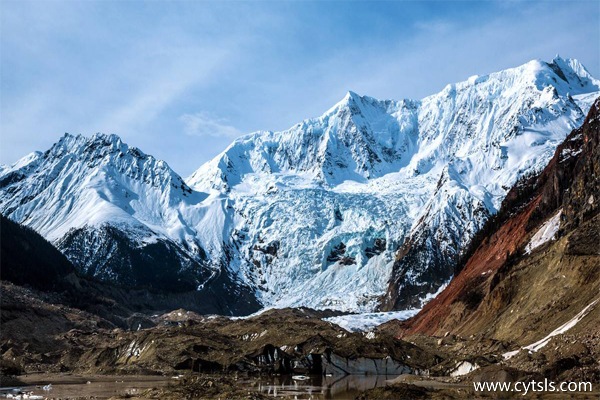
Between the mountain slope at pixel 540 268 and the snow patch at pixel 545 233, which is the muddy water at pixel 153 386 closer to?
the mountain slope at pixel 540 268

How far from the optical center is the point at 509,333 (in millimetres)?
86812

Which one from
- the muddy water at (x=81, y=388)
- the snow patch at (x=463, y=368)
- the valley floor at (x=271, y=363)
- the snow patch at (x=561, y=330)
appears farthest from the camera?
the snow patch at (x=463, y=368)

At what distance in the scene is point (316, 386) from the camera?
2749 inches

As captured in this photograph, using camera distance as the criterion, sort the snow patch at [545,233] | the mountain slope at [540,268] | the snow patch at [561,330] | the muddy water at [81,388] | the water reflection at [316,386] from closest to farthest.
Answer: the muddy water at [81,388]
the water reflection at [316,386]
the snow patch at [561,330]
the mountain slope at [540,268]
the snow patch at [545,233]

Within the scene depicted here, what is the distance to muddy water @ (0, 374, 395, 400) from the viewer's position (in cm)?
5644

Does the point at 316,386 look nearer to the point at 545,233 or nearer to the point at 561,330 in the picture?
the point at 561,330

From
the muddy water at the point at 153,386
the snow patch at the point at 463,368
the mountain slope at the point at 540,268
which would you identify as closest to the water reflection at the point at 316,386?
the muddy water at the point at 153,386

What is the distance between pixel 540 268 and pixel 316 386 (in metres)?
39.8

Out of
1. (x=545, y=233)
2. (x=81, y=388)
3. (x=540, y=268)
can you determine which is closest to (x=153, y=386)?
(x=81, y=388)

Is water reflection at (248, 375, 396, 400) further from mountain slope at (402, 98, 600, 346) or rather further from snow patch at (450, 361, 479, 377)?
mountain slope at (402, 98, 600, 346)

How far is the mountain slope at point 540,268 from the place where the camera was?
77.3 m

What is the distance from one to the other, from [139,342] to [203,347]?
10492 mm

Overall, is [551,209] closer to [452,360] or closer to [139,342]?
[452,360]

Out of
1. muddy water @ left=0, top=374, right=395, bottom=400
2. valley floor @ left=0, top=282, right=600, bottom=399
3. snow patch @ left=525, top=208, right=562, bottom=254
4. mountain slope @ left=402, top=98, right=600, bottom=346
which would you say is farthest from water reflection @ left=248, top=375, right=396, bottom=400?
snow patch @ left=525, top=208, right=562, bottom=254
